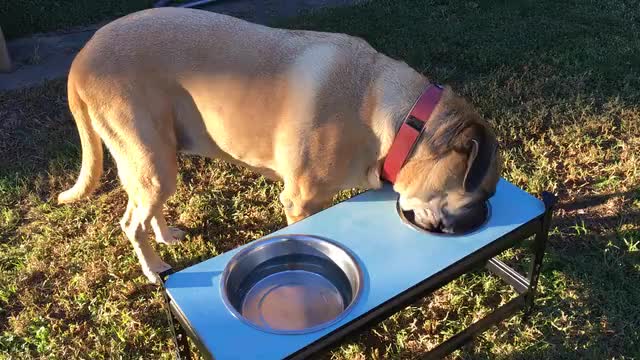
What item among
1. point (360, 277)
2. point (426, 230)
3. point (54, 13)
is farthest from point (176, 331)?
point (54, 13)

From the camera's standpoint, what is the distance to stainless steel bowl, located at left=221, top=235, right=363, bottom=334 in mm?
2510

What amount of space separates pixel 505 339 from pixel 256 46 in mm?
1972

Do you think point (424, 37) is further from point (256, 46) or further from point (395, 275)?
point (395, 275)

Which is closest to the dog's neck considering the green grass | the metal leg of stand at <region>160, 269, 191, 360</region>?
the metal leg of stand at <region>160, 269, 191, 360</region>

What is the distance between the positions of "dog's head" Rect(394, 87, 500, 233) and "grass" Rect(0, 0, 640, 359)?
2.45 ft

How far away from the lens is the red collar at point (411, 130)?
9.02 feet

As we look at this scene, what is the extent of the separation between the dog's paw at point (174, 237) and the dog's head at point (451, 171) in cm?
162

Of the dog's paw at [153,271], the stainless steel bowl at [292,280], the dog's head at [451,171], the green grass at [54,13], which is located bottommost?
the dog's paw at [153,271]

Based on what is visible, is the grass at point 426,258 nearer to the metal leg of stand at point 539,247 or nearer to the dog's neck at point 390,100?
the metal leg of stand at point 539,247

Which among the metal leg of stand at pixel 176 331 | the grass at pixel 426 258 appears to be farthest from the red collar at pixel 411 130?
the metal leg of stand at pixel 176 331

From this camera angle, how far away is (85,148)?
321 centimetres

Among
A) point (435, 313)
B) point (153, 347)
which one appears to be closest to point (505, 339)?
point (435, 313)

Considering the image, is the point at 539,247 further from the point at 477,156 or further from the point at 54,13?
the point at 54,13

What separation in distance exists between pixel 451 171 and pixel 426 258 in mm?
443
